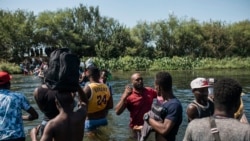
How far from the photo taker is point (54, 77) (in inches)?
179

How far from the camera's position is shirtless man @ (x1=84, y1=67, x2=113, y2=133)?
7.48m

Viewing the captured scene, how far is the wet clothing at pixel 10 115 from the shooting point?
550cm

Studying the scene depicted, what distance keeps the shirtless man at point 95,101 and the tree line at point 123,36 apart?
5294cm

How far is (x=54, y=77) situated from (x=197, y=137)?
2.09 meters

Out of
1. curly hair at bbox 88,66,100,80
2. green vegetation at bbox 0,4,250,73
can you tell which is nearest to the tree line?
green vegetation at bbox 0,4,250,73

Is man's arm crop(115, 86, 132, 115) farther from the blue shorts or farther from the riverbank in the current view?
the riverbank

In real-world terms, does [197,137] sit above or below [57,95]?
below

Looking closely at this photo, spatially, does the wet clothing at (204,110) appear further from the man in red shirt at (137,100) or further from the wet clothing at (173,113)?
the man in red shirt at (137,100)

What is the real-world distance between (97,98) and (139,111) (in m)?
0.95

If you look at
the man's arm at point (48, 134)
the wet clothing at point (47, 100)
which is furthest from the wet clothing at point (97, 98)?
the man's arm at point (48, 134)

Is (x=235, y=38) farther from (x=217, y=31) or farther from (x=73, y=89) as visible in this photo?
(x=73, y=89)

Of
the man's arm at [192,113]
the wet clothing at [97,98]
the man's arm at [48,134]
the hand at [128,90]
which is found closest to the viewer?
the man's arm at [48,134]

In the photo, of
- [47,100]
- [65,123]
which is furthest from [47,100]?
[65,123]

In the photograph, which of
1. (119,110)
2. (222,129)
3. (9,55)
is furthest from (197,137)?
(9,55)
